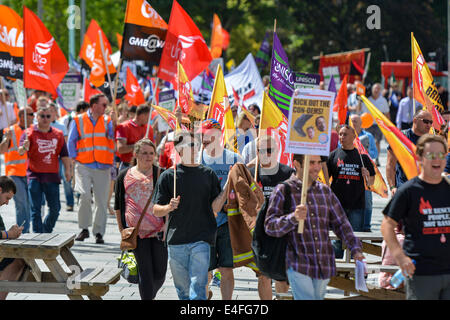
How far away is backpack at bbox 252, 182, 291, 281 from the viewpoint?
19.1 feet

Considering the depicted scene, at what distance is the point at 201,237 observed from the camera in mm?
6477

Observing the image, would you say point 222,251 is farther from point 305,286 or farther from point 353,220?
point 353,220

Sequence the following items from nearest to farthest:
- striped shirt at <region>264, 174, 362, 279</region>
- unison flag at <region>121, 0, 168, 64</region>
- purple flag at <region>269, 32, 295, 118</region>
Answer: striped shirt at <region>264, 174, 362, 279</region>, purple flag at <region>269, 32, 295, 118</region>, unison flag at <region>121, 0, 168, 64</region>

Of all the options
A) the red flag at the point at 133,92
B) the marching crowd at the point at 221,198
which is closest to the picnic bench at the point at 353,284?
the marching crowd at the point at 221,198

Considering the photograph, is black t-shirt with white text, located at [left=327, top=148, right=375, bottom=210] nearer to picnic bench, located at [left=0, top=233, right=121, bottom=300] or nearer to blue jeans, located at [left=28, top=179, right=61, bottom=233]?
picnic bench, located at [left=0, top=233, right=121, bottom=300]

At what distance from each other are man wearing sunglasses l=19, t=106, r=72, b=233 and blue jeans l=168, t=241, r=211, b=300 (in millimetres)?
4478

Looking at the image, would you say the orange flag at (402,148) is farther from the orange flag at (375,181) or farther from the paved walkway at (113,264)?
the orange flag at (375,181)

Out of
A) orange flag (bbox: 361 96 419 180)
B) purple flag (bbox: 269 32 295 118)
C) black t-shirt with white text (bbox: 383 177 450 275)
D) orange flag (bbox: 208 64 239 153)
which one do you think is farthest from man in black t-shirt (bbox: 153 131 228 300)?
purple flag (bbox: 269 32 295 118)

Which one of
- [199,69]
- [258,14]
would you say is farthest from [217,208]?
[258,14]

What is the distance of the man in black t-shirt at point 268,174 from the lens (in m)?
7.17

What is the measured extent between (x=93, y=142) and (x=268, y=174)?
471 centimetres

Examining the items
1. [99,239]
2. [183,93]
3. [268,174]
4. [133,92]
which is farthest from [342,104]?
[133,92]

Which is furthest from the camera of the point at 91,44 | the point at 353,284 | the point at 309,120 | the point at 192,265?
the point at 91,44

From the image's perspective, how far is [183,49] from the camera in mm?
11188
